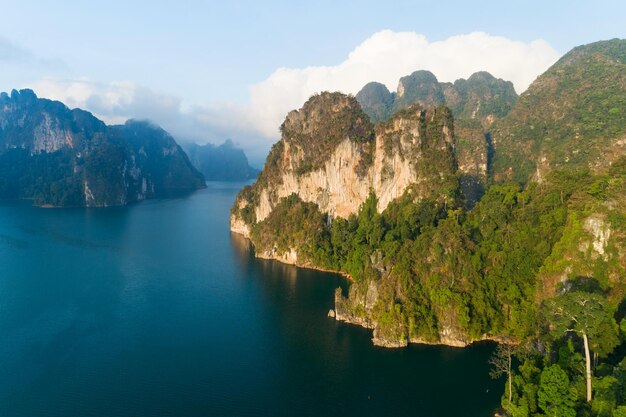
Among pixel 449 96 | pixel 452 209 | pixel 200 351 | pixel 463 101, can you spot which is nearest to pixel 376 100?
pixel 449 96

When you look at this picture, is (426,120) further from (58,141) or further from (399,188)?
(58,141)

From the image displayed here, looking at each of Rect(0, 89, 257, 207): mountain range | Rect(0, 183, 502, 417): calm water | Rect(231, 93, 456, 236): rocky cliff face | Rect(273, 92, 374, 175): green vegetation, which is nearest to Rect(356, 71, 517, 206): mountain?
Rect(273, 92, 374, 175): green vegetation

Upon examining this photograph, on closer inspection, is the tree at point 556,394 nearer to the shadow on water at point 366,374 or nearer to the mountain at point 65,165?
the shadow on water at point 366,374

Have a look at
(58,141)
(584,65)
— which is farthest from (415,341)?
(58,141)

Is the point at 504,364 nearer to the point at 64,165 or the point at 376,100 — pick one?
the point at 376,100

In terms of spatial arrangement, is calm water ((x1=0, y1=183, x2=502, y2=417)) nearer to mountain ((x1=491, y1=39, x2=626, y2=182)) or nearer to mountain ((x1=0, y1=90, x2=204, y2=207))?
mountain ((x1=491, y1=39, x2=626, y2=182))

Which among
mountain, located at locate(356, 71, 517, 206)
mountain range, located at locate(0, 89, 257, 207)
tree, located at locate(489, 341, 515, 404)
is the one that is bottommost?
tree, located at locate(489, 341, 515, 404)

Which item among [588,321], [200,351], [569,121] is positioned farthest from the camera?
[569,121]
